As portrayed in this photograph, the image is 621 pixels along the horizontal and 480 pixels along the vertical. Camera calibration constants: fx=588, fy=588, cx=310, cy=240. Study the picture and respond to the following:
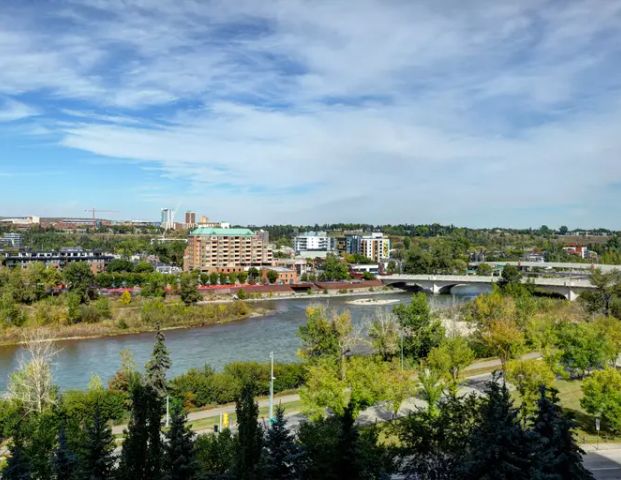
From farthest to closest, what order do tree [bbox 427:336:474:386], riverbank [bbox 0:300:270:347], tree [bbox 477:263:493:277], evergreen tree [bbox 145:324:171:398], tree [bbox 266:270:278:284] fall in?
tree [bbox 477:263:493:277]
tree [bbox 266:270:278:284]
riverbank [bbox 0:300:270:347]
tree [bbox 427:336:474:386]
evergreen tree [bbox 145:324:171:398]

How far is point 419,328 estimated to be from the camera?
1716 centimetres

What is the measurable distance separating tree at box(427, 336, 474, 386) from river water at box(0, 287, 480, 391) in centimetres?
766

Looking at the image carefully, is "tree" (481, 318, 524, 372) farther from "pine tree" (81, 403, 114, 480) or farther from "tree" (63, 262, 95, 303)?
"tree" (63, 262, 95, 303)

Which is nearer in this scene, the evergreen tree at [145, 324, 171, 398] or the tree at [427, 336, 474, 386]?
the evergreen tree at [145, 324, 171, 398]

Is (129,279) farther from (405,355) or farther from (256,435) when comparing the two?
(256,435)

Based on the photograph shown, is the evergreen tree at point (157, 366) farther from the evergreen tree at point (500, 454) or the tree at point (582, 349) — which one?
the tree at point (582, 349)

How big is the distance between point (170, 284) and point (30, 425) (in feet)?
98.4

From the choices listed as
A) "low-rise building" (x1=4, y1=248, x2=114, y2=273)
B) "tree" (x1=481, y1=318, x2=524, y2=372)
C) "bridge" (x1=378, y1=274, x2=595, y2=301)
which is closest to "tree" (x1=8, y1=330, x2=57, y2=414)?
"tree" (x1=481, y1=318, x2=524, y2=372)

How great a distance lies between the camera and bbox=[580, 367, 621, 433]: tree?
11.1m

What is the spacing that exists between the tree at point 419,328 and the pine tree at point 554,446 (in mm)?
9861

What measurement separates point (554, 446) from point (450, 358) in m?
6.54

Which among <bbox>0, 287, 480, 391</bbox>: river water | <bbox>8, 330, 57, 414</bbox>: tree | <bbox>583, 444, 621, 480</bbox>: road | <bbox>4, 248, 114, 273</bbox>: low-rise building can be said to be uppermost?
<bbox>4, 248, 114, 273</bbox>: low-rise building

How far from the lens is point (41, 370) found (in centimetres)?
1309

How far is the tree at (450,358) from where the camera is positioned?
42.1ft
